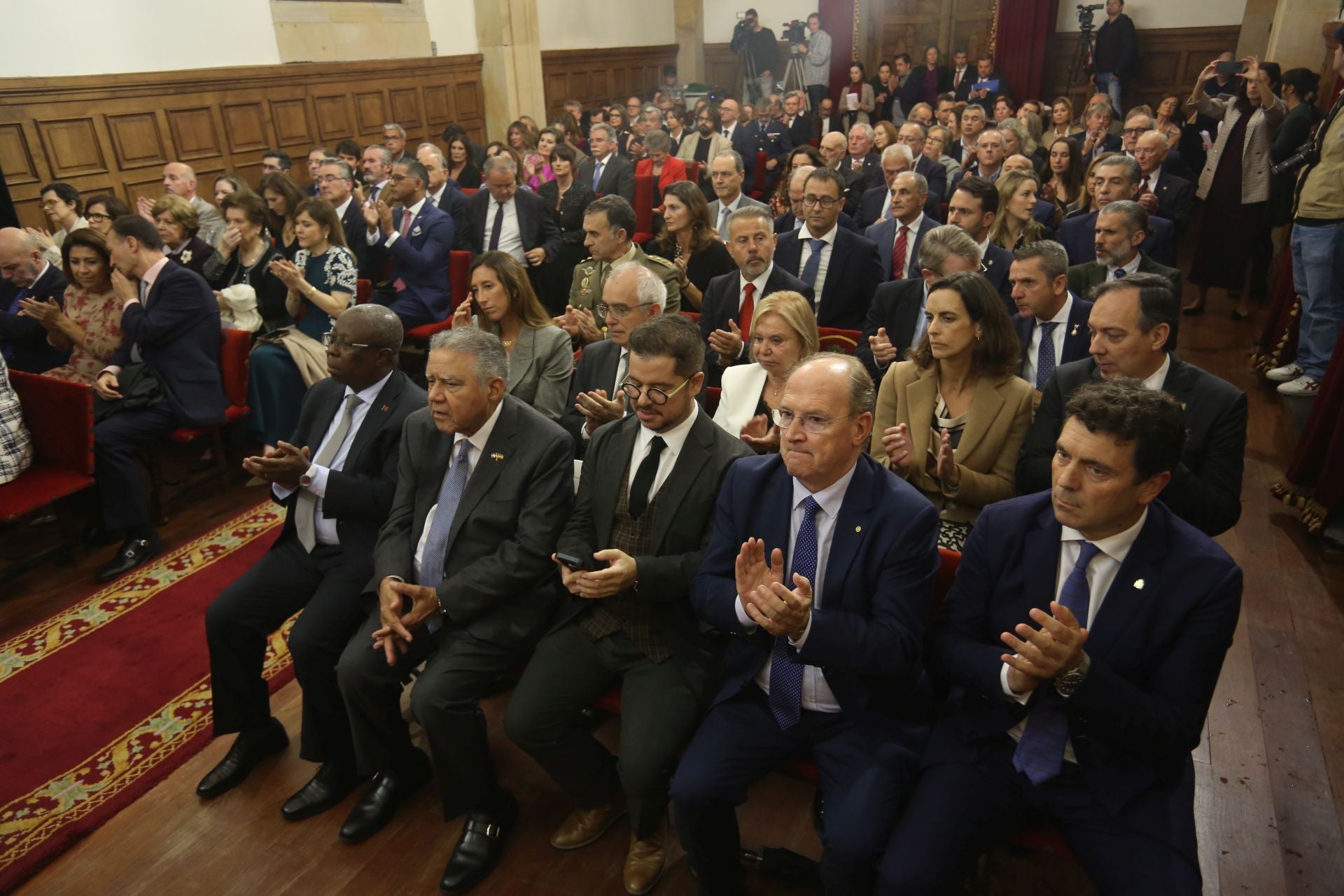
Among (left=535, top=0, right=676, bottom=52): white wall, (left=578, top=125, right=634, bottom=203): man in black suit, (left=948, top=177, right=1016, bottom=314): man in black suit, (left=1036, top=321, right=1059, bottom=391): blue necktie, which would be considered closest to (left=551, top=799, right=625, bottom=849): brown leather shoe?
(left=1036, top=321, right=1059, bottom=391): blue necktie

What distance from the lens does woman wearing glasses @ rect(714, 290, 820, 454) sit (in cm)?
309

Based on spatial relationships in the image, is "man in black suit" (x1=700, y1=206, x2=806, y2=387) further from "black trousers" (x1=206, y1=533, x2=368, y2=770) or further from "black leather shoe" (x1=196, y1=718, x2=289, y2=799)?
"black leather shoe" (x1=196, y1=718, x2=289, y2=799)

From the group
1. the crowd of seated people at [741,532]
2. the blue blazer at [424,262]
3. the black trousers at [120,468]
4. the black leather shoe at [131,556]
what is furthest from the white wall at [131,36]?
the black leather shoe at [131,556]

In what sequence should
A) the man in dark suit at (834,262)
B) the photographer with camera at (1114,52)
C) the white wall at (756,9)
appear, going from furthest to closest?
the white wall at (756,9) → the photographer with camera at (1114,52) → the man in dark suit at (834,262)

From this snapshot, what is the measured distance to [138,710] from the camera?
3303 millimetres

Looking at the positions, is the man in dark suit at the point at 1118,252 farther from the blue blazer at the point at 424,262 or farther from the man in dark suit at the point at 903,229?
the blue blazer at the point at 424,262

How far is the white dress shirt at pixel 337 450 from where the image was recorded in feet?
9.72

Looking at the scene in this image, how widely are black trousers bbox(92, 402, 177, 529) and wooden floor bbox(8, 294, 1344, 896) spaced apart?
5.04ft

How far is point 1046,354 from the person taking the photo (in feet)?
11.8

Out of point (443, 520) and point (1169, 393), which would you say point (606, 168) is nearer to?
point (443, 520)

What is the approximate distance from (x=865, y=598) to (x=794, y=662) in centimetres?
24

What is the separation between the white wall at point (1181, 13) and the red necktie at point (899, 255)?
9.66 metres

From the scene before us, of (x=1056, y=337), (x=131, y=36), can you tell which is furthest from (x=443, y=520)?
(x=131, y=36)

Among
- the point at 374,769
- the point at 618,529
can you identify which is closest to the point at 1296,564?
the point at 618,529
